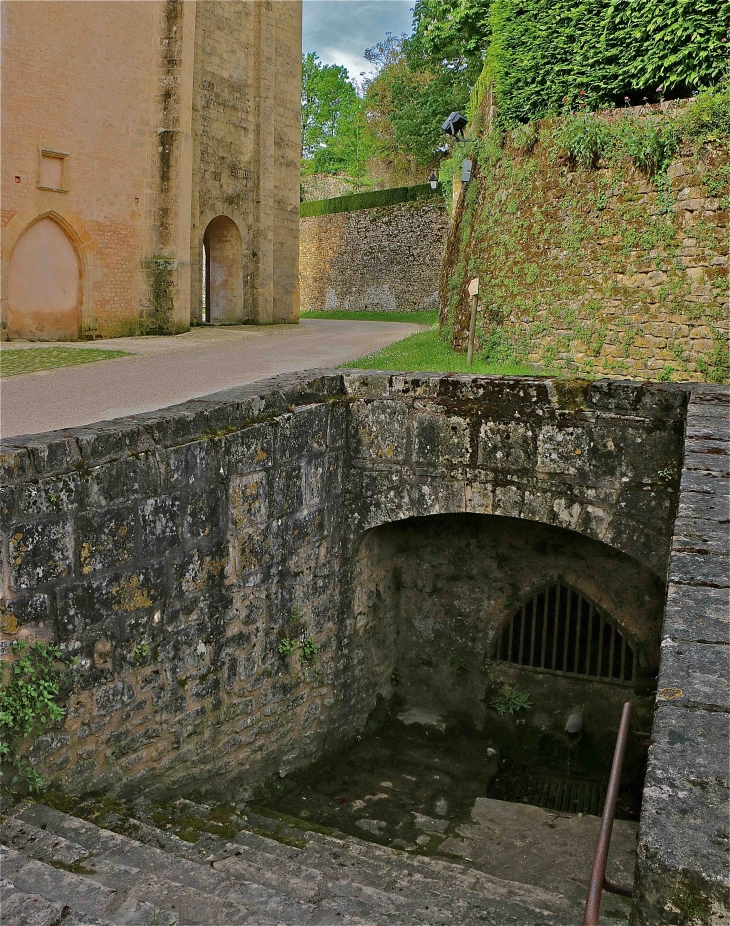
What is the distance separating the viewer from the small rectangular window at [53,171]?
15.6 m

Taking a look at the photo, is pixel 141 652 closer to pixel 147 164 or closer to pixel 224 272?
pixel 147 164

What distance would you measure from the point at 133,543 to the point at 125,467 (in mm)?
451

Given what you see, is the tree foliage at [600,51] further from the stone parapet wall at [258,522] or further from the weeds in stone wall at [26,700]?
the weeds in stone wall at [26,700]

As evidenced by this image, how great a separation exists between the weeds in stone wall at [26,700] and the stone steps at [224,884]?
237mm

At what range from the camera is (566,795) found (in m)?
6.86

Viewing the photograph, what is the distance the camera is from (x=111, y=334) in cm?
1777

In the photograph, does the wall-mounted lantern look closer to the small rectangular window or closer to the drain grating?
the small rectangular window

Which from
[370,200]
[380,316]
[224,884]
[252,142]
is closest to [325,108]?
[370,200]

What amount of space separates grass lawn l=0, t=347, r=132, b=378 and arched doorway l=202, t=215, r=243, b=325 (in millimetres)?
A: 7783

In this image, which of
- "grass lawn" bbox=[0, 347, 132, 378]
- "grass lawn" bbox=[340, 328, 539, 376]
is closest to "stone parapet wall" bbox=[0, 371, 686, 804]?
"grass lawn" bbox=[340, 328, 539, 376]

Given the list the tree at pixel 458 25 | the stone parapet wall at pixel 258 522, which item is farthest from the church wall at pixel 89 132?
the stone parapet wall at pixel 258 522

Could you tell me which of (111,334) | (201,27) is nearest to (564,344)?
(111,334)

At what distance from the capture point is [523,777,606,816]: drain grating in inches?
262

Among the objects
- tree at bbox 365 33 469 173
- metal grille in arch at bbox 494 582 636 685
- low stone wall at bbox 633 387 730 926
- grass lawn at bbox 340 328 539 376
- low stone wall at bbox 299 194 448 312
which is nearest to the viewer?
low stone wall at bbox 633 387 730 926
